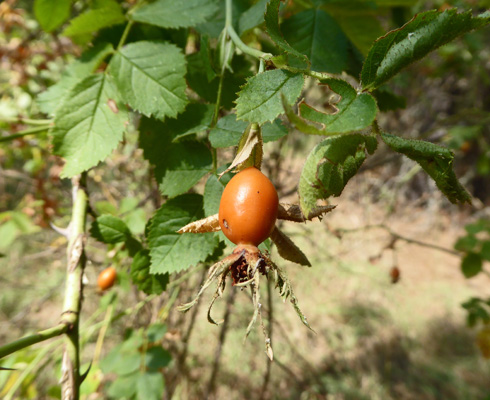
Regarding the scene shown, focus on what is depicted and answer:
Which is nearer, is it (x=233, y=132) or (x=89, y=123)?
(x=233, y=132)

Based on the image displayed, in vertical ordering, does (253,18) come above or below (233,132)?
above

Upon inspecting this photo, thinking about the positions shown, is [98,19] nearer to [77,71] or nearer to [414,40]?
[77,71]

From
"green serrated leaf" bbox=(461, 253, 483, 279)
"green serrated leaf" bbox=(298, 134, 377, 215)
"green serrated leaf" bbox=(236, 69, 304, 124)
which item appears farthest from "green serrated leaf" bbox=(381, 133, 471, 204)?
"green serrated leaf" bbox=(461, 253, 483, 279)

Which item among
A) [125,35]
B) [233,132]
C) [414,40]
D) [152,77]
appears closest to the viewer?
[414,40]

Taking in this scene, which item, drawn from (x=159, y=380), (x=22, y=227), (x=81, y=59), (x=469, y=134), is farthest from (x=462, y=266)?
(x=22, y=227)

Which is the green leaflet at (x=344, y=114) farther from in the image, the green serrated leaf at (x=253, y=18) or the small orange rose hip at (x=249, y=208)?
the green serrated leaf at (x=253, y=18)

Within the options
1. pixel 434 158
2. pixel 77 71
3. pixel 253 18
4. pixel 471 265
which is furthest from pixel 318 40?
pixel 471 265

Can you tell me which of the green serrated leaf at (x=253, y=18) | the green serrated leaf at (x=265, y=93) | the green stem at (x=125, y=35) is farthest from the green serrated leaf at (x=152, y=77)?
the green serrated leaf at (x=265, y=93)

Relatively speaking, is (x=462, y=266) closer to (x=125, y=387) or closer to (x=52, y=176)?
(x=125, y=387)
